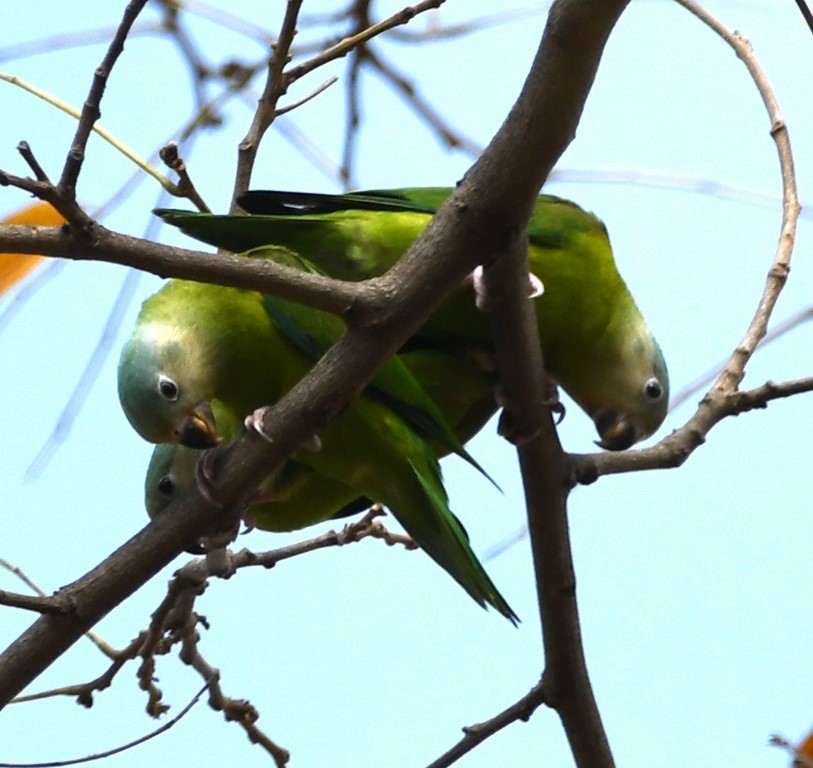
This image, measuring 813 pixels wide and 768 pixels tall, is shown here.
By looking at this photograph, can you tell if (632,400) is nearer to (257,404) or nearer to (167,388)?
(257,404)

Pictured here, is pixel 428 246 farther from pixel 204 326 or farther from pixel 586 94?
pixel 204 326

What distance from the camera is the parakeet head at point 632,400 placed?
9.69 feet

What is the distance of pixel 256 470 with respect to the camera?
201 cm

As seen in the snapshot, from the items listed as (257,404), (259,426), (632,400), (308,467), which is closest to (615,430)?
(632,400)

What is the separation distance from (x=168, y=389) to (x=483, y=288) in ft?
3.05

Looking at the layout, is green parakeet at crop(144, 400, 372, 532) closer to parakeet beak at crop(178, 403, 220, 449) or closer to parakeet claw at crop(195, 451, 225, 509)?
parakeet beak at crop(178, 403, 220, 449)

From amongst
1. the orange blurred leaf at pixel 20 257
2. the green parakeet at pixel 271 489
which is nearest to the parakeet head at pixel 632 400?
the green parakeet at pixel 271 489

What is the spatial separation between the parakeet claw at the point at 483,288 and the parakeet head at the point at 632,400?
1.07 feet

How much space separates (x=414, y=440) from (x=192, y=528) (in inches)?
33.2

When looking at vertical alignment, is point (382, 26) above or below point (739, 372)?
above

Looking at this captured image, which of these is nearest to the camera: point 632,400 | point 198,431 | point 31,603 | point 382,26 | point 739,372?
point 31,603

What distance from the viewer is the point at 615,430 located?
2980 mm

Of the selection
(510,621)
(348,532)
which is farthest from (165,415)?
(510,621)

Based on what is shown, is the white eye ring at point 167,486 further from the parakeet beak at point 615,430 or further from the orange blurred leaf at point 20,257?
the parakeet beak at point 615,430
